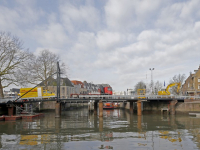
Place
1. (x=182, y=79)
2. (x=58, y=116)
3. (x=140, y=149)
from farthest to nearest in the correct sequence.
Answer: (x=182, y=79), (x=58, y=116), (x=140, y=149)

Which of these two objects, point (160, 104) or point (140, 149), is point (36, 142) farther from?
point (160, 104)

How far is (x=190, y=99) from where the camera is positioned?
46000 millimetres

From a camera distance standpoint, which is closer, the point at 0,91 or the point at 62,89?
the point at 0,91

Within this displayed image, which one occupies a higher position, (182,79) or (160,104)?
(182,79)

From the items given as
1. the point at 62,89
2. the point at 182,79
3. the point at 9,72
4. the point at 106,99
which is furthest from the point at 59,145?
the point at 182,79

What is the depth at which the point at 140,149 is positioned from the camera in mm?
15039

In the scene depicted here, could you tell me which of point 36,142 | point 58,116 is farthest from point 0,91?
point 36,142

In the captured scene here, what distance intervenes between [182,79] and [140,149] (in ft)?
233

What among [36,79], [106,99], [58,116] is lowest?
[58,116]

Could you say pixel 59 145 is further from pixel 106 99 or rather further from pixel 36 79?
pixel 36 79

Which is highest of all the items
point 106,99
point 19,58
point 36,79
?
point 19,58

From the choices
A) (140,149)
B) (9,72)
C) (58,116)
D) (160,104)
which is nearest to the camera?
(140,149)

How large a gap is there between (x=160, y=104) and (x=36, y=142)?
138ft

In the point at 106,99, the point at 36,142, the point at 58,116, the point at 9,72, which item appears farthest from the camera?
the point at 9,72
